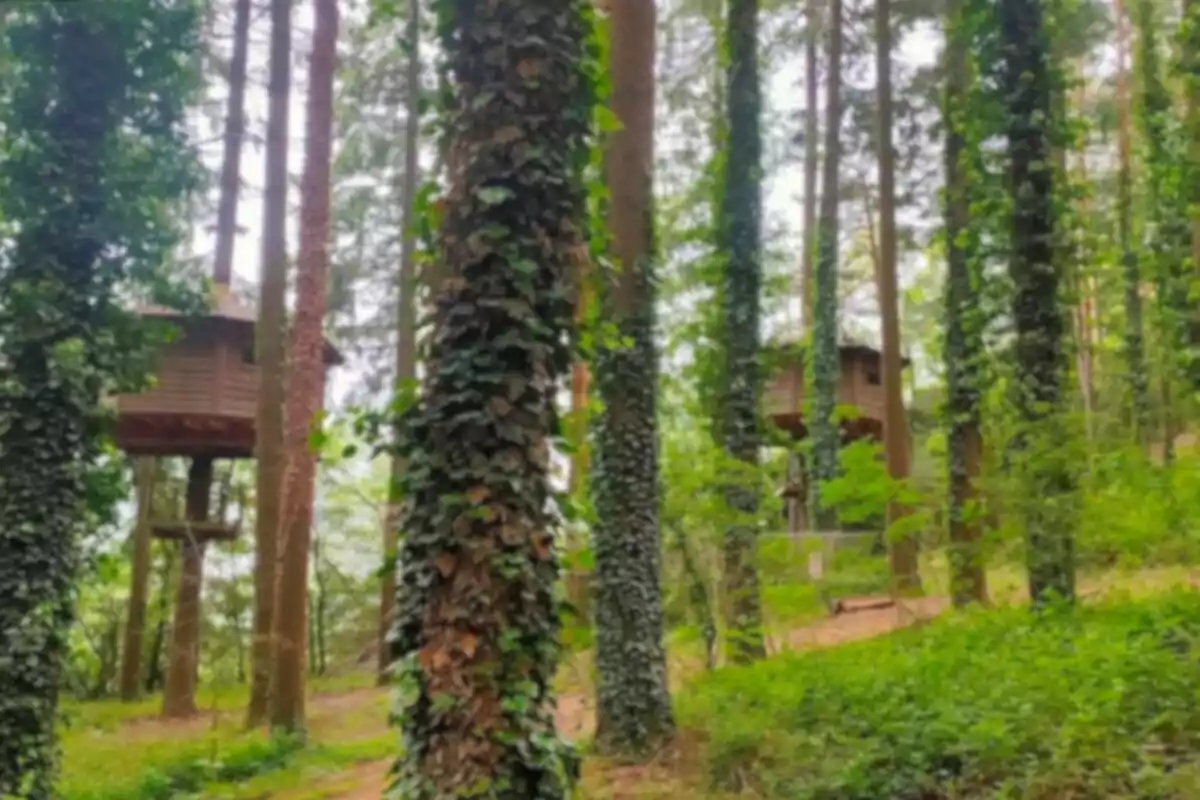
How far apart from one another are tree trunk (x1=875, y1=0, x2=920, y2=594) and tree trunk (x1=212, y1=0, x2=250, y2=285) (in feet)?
31.8

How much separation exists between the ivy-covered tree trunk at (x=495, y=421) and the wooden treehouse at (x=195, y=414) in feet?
35.9

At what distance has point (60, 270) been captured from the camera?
7.38 meters

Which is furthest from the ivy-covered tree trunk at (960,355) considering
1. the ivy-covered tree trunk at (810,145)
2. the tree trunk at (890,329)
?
the ivy-covered tree trunk at (810,145)

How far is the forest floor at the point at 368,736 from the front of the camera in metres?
7.83

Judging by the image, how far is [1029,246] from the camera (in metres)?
9.70

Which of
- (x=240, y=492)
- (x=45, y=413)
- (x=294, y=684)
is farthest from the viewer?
(x=240, y=492)

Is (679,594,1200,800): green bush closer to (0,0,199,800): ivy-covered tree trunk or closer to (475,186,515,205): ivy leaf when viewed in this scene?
(475,186,515,205): ivy leaf

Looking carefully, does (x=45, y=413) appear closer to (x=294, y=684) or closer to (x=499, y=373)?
(x=499, y=373)

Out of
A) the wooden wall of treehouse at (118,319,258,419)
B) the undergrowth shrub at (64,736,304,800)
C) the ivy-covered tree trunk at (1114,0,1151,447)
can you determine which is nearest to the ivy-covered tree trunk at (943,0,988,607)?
the undergrowth shrub at (64,736,304,800)

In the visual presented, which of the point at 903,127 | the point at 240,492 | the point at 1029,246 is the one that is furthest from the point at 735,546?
the point at 240,492

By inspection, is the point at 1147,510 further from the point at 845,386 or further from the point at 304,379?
the point at 304,379

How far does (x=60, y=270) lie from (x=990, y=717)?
682 cm

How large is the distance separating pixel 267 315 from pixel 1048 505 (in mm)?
8900

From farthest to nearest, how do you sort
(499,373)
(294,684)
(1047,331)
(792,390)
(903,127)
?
1. (792,390)
2. (903,127)
3. (294,684)
4. (1047,331)
5. (499,373)
